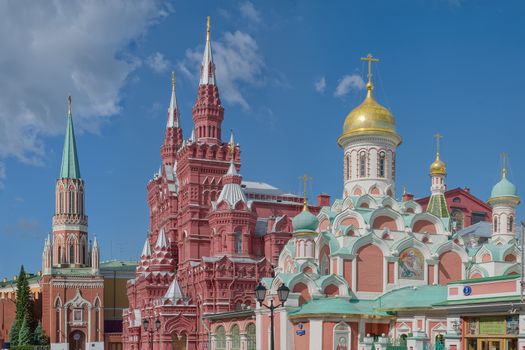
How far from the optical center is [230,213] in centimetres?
4797

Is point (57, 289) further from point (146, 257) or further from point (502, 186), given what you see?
point (502, 186)

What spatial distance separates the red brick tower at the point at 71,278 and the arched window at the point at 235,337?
2967 centimetres

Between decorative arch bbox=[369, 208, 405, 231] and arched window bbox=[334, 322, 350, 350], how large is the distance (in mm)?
6533

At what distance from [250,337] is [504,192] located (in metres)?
14.3

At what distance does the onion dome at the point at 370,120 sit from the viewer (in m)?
40.5

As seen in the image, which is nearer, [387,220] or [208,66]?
[387,220]

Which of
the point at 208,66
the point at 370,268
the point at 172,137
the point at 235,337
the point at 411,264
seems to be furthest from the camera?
the point at 172,137

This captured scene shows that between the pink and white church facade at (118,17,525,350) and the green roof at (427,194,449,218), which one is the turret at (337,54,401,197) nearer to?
the pink and white church facade at (118,17,525,350)

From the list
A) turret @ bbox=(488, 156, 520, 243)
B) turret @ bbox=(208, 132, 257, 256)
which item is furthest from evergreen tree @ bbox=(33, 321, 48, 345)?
turret @ bbox=(488, 156, 520, 243)

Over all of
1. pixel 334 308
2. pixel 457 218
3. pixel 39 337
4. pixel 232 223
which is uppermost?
pixel 457 218

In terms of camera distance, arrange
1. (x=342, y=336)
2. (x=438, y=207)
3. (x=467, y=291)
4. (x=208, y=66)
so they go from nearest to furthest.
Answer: (x=467, y=291) → (x=342, y=336) → (x=438, y=207) → (x=208, y=66)

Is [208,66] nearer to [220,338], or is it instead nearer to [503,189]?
[220,338]

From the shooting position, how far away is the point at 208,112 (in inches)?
2044

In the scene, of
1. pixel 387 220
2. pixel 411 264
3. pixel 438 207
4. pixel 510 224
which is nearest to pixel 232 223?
pixel 387 220
